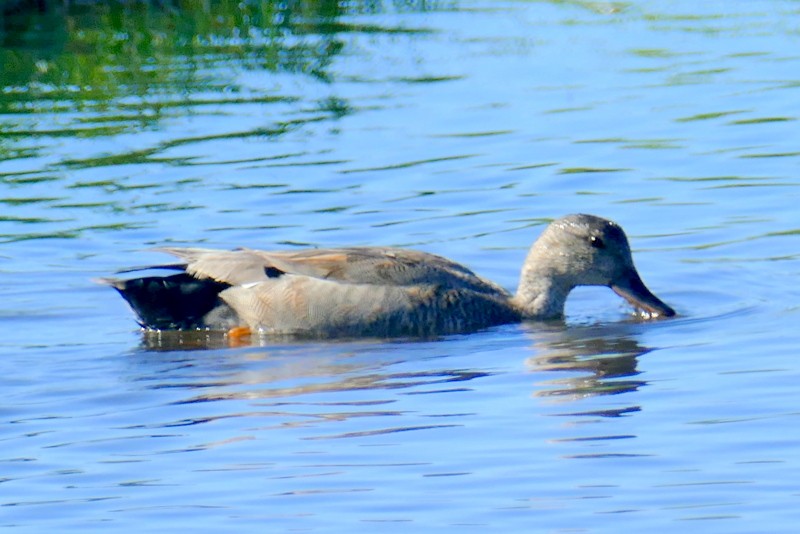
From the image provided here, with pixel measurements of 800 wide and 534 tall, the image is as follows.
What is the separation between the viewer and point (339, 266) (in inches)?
432

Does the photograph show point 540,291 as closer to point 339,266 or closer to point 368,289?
point 368,289

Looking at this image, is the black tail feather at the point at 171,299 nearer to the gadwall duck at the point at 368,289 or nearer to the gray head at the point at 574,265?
the gadwall duck at the point at 368,289

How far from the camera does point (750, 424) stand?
27.3ft

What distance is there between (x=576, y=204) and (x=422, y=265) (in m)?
2.81

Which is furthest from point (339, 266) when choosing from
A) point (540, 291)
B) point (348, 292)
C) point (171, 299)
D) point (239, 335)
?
point (540, 291)

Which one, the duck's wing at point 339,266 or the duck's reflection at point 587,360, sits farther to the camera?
the duck's wing at point 339,266

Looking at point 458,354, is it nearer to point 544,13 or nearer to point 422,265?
point 422,265

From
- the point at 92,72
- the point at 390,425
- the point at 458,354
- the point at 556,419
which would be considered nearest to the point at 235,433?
the point at 390,425

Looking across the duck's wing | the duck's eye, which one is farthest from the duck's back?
the duck's eye

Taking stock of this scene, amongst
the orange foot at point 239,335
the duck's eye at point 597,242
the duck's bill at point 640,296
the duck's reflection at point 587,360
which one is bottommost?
the duck's reflection at point 587,360

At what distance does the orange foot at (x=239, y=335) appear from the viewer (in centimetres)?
1092

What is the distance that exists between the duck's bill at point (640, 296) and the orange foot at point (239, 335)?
2193mm

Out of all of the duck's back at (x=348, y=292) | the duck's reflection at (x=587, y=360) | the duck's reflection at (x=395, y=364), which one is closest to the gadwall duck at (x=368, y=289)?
the duck's back at (x=348, y=292)

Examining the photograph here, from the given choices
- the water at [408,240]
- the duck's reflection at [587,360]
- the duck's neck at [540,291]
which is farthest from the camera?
the duck's neck at [540,291]
